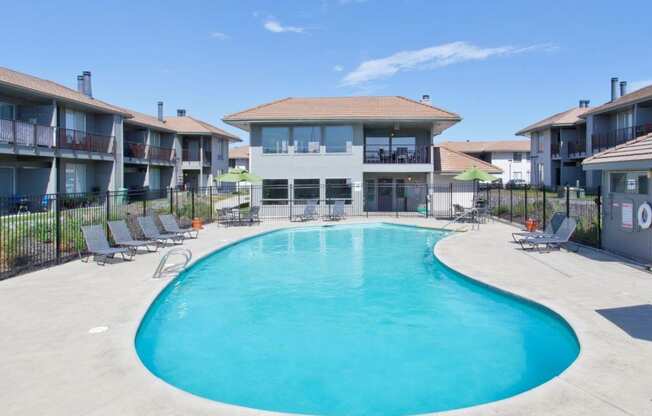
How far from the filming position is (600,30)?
1852cm

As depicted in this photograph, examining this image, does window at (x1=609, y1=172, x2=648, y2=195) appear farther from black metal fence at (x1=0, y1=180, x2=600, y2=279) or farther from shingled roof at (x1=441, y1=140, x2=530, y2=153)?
shingled roof at (x1=441, y1=140, x2=530, y2=153)

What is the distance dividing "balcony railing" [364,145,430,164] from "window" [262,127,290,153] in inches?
198

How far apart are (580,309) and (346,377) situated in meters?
3.92

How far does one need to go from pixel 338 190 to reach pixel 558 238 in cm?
1510

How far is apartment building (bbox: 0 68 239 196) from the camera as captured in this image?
72.1ft

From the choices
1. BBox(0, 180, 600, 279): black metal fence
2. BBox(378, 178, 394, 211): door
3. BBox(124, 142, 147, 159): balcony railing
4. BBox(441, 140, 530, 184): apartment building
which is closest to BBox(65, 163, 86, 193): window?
BBox(0, 180, 600, 279): black metal fence

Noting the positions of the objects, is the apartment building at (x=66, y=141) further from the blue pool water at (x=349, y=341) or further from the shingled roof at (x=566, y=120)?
the shingled roof at (x=566, y=120)

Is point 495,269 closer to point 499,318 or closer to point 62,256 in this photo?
point 499,318

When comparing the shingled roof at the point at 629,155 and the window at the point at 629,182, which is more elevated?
the shingled roof at the point at 629,155

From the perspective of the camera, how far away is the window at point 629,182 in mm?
10805

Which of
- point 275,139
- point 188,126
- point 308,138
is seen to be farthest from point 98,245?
point 188,126

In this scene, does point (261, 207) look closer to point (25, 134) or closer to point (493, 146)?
point (25, 134)

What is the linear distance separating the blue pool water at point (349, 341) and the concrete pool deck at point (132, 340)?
0.50 meters

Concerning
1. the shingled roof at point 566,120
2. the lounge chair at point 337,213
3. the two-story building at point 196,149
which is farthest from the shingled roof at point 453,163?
the two-story building at point 196,149
